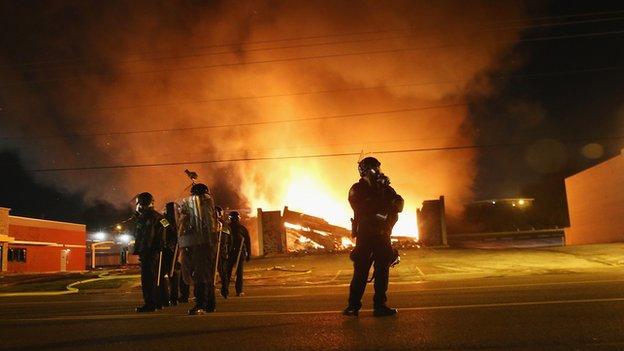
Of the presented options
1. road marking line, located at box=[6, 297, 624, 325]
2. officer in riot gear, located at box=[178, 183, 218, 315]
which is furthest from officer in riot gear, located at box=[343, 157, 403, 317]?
officer in riot gear, located at box=[178, 183, 218, 315]

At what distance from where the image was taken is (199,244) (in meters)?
7.32

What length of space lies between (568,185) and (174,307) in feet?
110

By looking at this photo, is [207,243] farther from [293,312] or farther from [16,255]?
[16,255]

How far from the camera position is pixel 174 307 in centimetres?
861

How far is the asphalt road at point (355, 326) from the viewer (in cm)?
461

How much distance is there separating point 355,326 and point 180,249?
303 centimetres

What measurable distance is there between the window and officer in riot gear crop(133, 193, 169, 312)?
40.7 metres

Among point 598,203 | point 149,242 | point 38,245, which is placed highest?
point 38,245

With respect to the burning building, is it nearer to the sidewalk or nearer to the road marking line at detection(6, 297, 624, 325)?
the sidewalk

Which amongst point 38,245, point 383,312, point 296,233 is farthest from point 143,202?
point 38,245

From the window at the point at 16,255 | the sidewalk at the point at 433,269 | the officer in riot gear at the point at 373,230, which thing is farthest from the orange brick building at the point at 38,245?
the officer in riot gear at the point at 373,230

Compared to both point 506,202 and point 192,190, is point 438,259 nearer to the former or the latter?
point 192,190

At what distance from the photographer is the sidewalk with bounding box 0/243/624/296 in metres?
14.2

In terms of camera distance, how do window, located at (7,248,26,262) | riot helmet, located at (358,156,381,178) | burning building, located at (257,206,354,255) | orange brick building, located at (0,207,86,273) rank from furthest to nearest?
1. window, located at (7,248,26,262)
2. orange brick building, located at (0,207,86,273)
3. burning building, located at (257,206,354,255)
4. riot helmet, located at (358,156,381,178)
